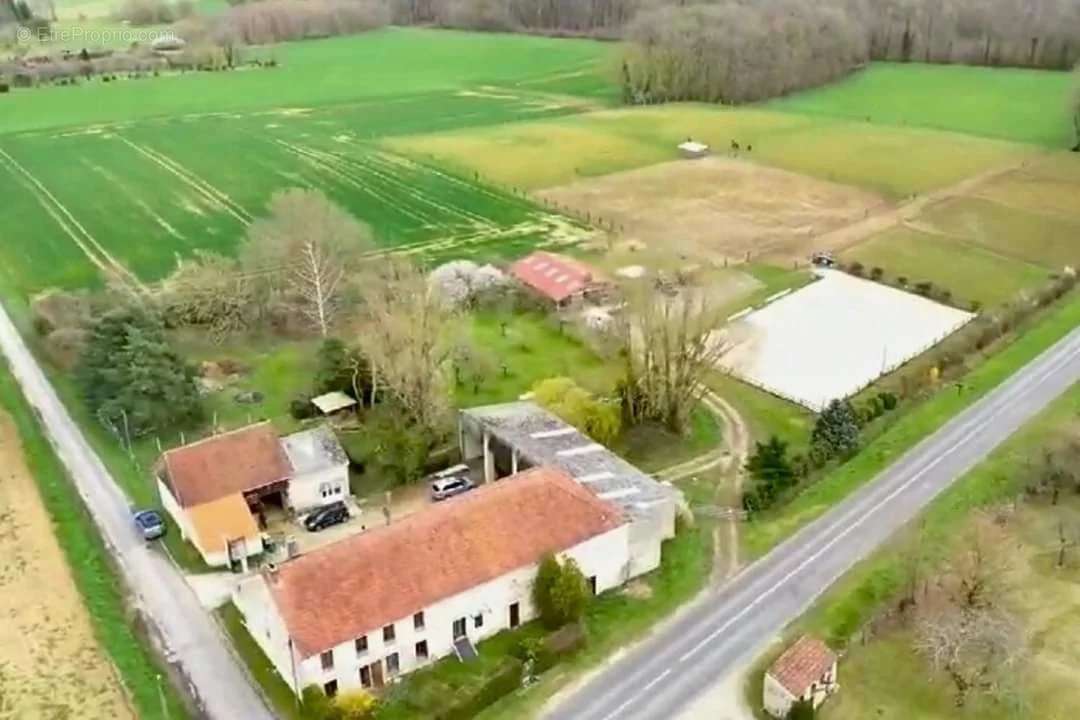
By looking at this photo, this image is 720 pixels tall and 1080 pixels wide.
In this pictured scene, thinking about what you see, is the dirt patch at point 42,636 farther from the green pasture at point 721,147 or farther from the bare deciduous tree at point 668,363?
the green pasture at point 721,147

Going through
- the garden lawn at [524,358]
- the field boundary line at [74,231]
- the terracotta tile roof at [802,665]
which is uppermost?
the field boundary line at [74,231]

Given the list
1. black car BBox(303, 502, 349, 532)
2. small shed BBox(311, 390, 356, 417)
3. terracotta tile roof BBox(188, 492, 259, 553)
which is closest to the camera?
terracotta tile roof BBox(188, 492, 259, 553)

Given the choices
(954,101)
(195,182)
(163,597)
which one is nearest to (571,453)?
(163,597)

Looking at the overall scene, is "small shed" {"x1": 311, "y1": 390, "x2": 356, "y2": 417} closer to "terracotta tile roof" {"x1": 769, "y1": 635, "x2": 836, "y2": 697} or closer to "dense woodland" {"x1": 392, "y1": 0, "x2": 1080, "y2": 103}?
"terracotta tile roof" {"x1": 769, "y1": 635, "x2": 836, "y2": 697}

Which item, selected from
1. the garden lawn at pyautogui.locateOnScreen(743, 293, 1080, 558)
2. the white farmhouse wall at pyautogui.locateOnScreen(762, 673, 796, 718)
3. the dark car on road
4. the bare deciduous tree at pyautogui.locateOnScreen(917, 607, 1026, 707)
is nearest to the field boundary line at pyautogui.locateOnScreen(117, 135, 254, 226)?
the dark car on road

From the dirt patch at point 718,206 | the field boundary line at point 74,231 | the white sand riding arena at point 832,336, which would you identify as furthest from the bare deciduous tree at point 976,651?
the field boundary line at point 74,231

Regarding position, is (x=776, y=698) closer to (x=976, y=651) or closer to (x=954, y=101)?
(x=976, y=651)
